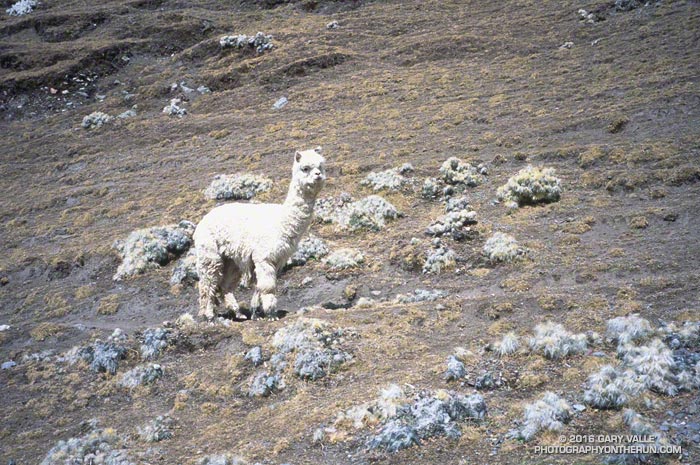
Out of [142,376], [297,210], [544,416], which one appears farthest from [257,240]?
[544,416]

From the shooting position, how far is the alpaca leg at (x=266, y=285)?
44.1 feet

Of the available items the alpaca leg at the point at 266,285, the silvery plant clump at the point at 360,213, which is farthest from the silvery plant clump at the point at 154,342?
the silvery plant clump at the point at 360,213

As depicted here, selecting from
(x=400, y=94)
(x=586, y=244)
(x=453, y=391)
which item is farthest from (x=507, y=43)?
(x=453, y=391)

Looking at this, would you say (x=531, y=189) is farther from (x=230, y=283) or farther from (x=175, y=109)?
(x=175, y=109)

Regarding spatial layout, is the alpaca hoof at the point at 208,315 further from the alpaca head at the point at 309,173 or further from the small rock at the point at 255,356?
the alpaca head at the point at 309,173

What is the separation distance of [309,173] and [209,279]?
12.8ft

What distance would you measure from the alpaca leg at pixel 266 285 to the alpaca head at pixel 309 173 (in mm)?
1939

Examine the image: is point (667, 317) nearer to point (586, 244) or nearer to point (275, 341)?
point (586, 244)

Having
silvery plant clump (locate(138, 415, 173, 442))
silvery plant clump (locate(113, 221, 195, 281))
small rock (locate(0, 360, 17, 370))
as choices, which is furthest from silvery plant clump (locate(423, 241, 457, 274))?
small rock (locate(0, 360, 17, 370))

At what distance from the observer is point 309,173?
1297 cm

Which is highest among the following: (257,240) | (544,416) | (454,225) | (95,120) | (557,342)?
Result: (257,240)

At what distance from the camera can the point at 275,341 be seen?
12422mm

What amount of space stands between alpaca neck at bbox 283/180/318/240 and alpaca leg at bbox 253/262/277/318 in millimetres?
896

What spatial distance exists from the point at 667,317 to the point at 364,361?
5.99m
